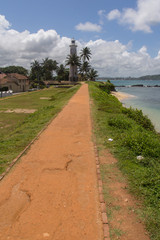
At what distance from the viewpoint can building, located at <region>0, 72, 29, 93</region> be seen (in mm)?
46425

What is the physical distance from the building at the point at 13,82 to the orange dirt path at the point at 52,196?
42951 millimetres

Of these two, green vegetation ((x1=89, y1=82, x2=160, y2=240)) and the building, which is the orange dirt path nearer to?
green vegetation ((x1=89, y1=82, x2=160, y2=240))

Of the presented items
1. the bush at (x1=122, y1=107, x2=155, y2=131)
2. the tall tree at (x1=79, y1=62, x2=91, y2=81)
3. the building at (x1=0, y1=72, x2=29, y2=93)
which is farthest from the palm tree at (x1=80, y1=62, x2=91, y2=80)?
the bush at (x1=122, y1=107, x2=155, y2=131)

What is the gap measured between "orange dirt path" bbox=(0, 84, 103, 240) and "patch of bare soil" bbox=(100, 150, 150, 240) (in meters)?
0.29

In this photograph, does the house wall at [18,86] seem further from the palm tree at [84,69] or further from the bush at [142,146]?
the bush at [142,146]

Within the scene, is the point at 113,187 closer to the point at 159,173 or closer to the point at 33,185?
the point at 159,173

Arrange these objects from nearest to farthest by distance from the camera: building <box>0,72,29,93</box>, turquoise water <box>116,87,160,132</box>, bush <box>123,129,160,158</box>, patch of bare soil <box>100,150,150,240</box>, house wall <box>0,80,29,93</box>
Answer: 1. patch of bare soil <box>100,150,150,240</box>
2. bush <box>123,129,160,158</box>
3. turquoise water <box>116,87,160,132</box>
4. building <box>0,72,29,93</box>
5. house wall <box>0,80,29,93</box>

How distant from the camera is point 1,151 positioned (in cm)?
766

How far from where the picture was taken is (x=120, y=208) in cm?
435

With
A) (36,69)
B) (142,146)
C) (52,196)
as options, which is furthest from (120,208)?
(36,69)

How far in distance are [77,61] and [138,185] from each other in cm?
6128

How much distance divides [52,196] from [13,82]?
157ft

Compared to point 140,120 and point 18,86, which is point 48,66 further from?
point 140,120

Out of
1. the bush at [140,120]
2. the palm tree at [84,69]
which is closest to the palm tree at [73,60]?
the palm tree at [84,69]
